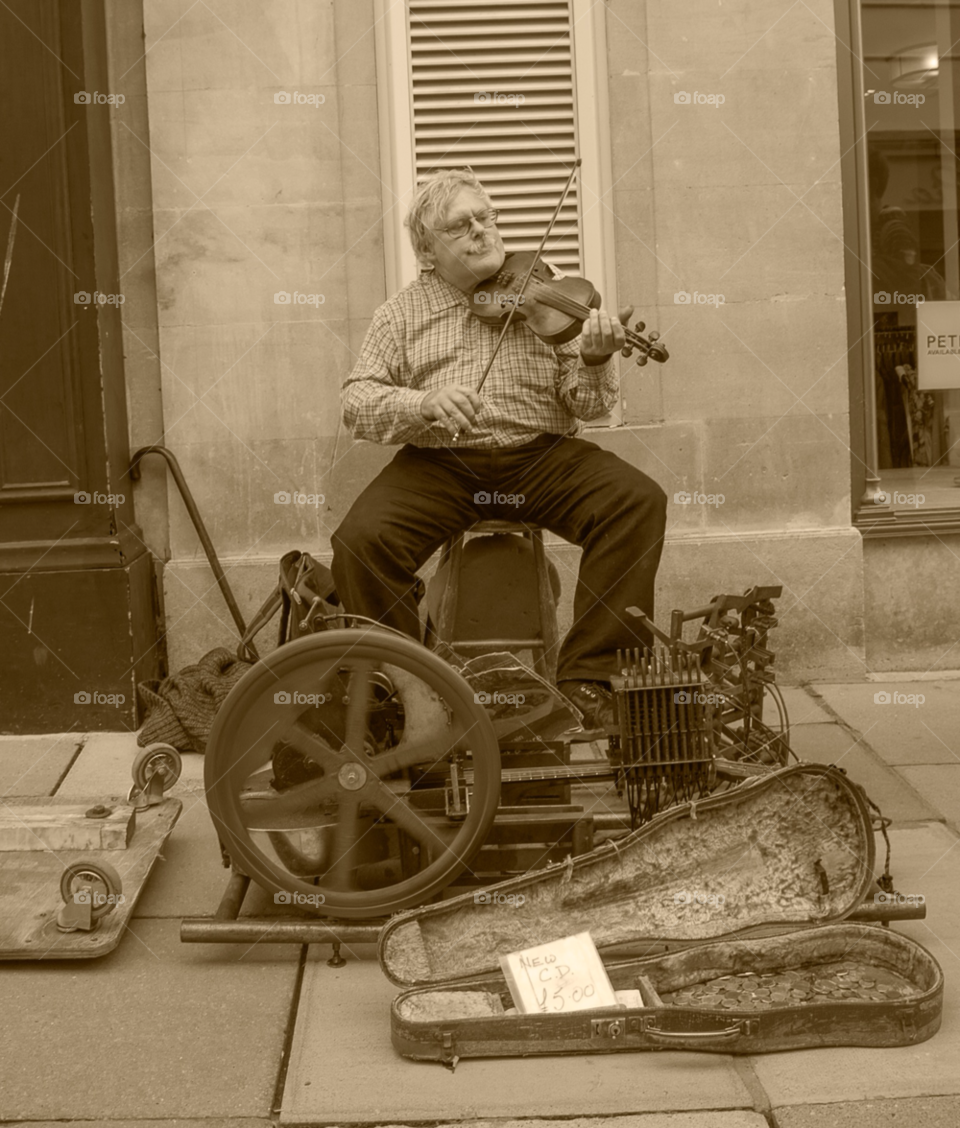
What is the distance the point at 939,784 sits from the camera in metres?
3.95

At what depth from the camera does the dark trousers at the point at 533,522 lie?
12.2 feet

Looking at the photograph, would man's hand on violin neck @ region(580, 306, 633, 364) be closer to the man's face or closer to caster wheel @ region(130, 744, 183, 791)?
the man's face

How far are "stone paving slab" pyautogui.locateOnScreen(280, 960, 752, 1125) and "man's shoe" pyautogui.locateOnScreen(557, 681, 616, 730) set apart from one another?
1172mm

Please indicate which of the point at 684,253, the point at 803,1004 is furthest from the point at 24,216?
the point at 803,1004

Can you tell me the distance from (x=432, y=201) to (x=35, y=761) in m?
2.07

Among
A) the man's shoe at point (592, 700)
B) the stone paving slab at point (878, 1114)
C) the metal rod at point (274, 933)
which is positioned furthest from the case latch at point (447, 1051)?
the man's shoe at point (592, 700)

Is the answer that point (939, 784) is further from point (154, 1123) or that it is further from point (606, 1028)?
point (154, 1123)

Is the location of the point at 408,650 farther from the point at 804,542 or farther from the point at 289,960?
the point at 804,542

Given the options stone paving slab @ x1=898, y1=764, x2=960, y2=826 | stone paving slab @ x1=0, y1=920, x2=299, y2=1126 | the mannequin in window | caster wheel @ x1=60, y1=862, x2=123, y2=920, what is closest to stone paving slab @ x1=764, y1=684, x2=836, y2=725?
stone paving slab @ x1=898, y1=764, x2=960, y2=826

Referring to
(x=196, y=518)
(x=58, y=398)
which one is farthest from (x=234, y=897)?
(x=58, y=398)

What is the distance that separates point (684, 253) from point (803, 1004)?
10.0 feet

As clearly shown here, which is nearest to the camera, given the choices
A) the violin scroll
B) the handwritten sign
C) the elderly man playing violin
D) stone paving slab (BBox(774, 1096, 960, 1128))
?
stone paving slab (BBox(774, 1096, 960, 1128))

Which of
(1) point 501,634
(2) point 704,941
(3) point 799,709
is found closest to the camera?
(2) point 704,941

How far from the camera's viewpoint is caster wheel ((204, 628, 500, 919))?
2.83m
